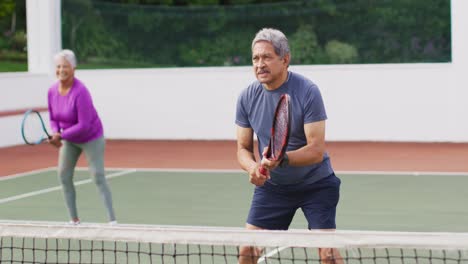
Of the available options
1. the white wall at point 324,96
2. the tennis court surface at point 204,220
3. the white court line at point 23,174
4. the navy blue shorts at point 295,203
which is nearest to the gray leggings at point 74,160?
the tennis court surface at point 204,220

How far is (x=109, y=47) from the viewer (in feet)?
66.3

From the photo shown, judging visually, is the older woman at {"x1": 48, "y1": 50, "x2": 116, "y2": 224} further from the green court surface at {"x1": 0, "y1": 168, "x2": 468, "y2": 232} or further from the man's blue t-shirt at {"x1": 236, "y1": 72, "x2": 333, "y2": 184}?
the man's blue t-shirt at {"x1": 236, "y1": 72, "x2": 333, "y2": 184}

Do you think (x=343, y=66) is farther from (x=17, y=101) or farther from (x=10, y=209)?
(x=10, y=209)

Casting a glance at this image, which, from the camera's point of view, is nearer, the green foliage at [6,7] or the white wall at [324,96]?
the white wall at [324,96]

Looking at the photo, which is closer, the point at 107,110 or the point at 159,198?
the point at 159,198

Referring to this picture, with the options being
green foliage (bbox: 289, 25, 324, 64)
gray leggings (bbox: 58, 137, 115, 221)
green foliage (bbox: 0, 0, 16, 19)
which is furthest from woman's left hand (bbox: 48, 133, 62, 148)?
green foliage (bbox: 0, 0, 16, 19)

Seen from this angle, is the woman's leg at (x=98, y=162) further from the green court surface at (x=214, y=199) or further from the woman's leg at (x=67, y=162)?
the green court surface at (x=214, y=199)

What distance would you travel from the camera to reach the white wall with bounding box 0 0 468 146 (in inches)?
704

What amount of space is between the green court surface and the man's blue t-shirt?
401 cm

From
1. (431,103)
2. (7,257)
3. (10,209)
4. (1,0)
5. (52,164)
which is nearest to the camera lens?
(7,257)

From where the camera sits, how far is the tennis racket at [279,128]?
541 cm

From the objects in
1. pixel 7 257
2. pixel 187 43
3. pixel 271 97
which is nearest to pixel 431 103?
pixel 187 43

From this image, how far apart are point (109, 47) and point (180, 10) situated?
1.59 metres

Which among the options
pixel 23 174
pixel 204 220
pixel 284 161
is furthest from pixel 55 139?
pixel 23 174
